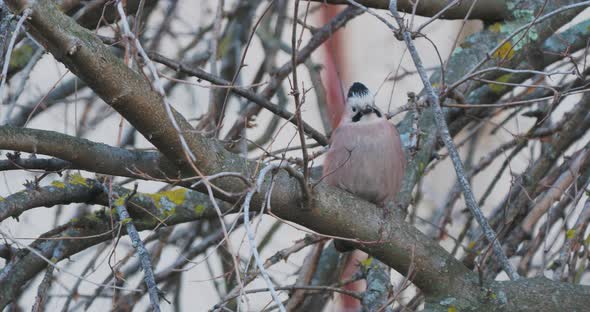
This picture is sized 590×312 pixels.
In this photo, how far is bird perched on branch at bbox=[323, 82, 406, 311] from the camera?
4312 millimetres

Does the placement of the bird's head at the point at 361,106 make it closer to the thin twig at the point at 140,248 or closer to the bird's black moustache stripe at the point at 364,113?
the bird's black moustache stripe at the point at 364,113

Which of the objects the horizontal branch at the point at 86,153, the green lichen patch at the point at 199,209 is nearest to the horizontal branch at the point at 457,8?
the green lichen patch at the point at 199,209

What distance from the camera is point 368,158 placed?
4.35 meters

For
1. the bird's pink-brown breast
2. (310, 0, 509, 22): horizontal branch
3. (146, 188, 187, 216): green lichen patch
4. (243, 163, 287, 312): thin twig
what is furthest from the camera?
(310, 0, 509, 22): horizontal branch

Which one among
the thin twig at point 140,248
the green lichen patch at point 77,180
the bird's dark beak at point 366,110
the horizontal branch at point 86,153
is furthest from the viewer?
the bird's dark beak at point 366,110

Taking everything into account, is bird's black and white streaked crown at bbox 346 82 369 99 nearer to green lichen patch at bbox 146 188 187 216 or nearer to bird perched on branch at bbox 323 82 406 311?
bird perched on branch at bbox 323 82 406 311

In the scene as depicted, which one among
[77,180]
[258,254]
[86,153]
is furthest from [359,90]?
[258,254]

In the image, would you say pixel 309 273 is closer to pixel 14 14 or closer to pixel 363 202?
pixel 363 202

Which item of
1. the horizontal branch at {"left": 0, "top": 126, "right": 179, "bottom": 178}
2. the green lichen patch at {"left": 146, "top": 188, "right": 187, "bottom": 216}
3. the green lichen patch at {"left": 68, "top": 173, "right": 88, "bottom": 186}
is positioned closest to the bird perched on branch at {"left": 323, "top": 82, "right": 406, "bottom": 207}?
the green lichen patch at {"left": 146, "top": 188, "right": 187, "bottom": 216}

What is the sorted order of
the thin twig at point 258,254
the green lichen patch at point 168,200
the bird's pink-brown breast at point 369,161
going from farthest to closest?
the bird's pink-brown breast at point 369,161 < the green lichen patch at point 168,200 < the thin twig at point 258,254

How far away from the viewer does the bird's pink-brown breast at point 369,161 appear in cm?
431

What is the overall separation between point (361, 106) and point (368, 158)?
34 cm

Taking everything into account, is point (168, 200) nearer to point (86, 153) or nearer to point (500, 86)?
point (86, 153)

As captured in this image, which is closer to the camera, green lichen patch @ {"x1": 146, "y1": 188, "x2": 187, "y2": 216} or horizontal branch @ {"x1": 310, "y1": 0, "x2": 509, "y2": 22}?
green lichen patch @ {"x1": 146, "y1": 188, "x2": 187, "y2": 216}
